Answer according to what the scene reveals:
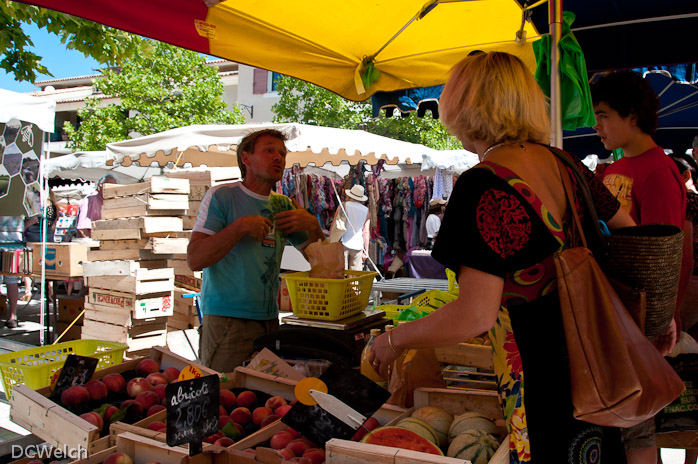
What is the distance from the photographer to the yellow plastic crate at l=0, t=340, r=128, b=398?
2.21 metres

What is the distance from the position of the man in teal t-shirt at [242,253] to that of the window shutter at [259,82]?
2694cm

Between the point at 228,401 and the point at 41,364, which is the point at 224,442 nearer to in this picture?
the point at 228,401

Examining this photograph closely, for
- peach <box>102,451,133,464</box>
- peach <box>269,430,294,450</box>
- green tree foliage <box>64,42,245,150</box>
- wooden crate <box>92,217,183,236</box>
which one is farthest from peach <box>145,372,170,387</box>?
green tree foliage <box>64,42,245,150</box>

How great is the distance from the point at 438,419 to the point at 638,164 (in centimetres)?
153

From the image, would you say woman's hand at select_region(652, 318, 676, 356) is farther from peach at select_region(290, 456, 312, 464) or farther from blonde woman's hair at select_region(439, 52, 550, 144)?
peach at select_region(290, 456, 312, 464)

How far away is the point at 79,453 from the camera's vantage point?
5.42 feet

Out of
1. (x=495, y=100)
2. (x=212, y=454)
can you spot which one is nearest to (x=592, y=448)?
(x=495, y=100)

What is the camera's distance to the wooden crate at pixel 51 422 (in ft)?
5.48

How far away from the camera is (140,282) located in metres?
5.88

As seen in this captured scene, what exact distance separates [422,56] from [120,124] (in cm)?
1996

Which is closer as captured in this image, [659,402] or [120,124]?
[659,402]

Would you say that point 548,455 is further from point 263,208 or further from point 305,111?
point 305,111

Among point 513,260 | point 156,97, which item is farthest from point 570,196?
point 156,97

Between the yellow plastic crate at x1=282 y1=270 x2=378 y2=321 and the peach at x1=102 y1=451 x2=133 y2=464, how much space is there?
113 cm
